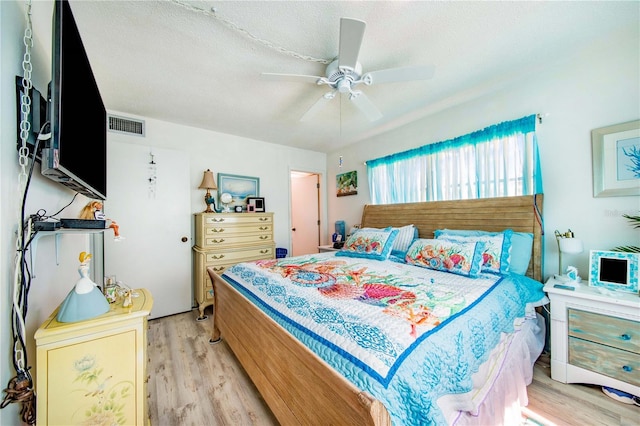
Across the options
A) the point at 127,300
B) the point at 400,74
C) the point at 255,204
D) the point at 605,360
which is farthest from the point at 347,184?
the point at 127,300

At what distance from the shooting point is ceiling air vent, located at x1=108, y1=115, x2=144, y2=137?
2920mm

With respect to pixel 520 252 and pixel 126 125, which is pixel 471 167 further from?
pixel 126 125

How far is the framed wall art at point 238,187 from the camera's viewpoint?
3.69m

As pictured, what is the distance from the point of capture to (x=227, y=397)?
169 cm

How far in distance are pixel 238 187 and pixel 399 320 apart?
3.32m

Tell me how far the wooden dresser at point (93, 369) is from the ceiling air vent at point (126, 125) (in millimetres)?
2763

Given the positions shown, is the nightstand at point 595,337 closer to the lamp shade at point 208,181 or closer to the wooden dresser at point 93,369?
the wooden dresser at point 93,369

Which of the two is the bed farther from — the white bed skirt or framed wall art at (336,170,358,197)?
framed wall art at (336,170,358,197)

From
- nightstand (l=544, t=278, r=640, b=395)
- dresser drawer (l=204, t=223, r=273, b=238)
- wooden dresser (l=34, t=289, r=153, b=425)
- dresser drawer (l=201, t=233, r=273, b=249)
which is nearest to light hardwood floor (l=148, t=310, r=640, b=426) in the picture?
nightstand (l=544, t=278, r=640, b=395)

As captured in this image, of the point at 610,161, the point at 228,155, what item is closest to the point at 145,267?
the point at 228,155

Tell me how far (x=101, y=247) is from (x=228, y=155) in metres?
1.99

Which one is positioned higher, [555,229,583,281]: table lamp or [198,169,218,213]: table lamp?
[198,169,218,213]: table lamp

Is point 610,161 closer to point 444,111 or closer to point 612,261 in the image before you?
point 612,261

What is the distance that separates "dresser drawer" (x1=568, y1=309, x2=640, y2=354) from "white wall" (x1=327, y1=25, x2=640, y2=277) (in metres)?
0.52
